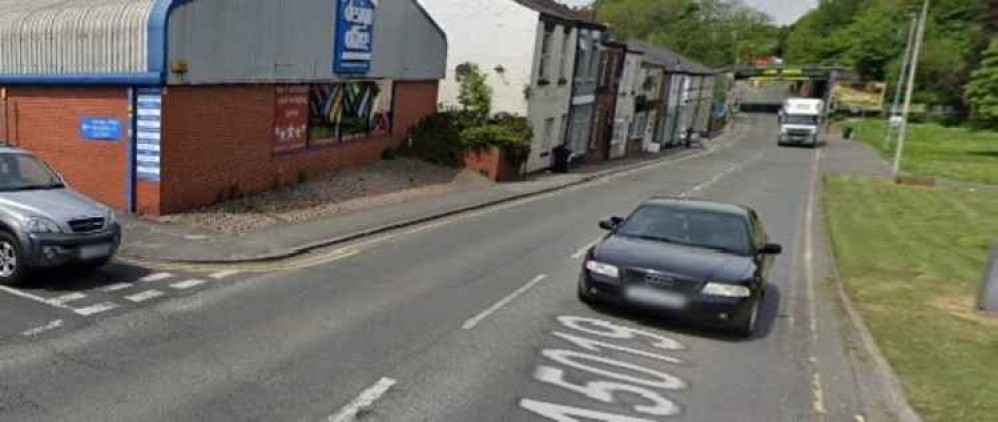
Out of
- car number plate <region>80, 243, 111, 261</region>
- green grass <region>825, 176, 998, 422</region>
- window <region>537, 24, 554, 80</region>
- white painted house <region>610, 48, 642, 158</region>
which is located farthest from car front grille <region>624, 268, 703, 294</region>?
white painted house <region>610, 48, 642, 158</region>

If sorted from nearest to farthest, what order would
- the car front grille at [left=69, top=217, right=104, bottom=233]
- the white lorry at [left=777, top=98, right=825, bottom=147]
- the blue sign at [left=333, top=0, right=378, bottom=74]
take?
1. the car front grille at [left=69, top=217, right=104, bottom=233]
2. the blue sign at [left=333, top=0, right=378, bottom=74]
3. the white lorry at [left=777, top=98, right=825, bottom=147]

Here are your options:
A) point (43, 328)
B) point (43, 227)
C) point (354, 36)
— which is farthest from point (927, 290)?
point (354, 36)

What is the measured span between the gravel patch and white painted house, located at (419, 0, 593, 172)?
438cm

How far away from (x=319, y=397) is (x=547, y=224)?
36.5ft

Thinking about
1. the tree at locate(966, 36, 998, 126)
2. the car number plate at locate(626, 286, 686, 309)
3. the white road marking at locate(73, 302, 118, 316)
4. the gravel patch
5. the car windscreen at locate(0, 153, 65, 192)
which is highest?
the tree at locate(966, 36, 998, 126)

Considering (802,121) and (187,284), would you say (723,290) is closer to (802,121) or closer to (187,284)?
(187,284)

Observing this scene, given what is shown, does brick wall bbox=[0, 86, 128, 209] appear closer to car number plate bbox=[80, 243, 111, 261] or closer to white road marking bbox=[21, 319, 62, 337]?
car number plate bbox=[80, 243, 111, 261]

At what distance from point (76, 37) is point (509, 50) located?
16.1 m

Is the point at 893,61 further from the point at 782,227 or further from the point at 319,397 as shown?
the point at 319,397

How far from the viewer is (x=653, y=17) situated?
118 m

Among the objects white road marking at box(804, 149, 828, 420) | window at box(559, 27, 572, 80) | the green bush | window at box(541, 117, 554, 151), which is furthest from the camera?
window at box(559, 27, 572, 80)

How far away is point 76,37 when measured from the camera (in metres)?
12.9

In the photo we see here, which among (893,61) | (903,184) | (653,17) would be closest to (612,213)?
(903,184)

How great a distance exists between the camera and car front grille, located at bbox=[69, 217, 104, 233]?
28.3ft
